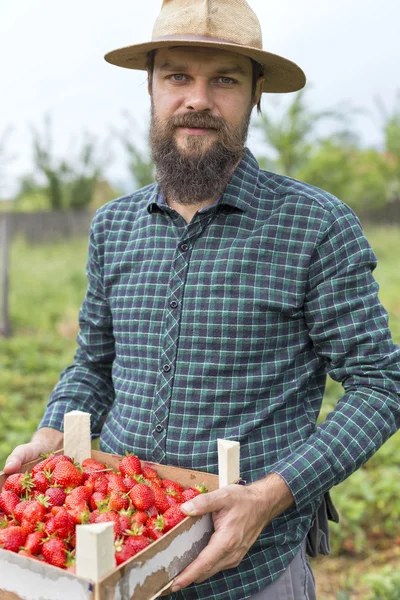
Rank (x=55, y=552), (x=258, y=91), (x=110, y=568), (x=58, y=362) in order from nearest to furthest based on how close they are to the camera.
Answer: (x=110, y=568) < (x=55, y=552) < (x=258, y=91) < (x=58, y=362)

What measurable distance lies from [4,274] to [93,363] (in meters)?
5.52

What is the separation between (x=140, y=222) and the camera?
84.0 inches

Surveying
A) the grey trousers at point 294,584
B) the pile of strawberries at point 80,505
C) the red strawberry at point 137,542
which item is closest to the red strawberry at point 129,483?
the pile of strawberries at point 80,505

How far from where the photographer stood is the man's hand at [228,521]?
147 centimetres

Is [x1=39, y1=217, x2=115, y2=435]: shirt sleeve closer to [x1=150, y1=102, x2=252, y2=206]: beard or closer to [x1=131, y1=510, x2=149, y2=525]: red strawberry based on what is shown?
[x1=150, y1=102, x2=252, y2=206]: beard

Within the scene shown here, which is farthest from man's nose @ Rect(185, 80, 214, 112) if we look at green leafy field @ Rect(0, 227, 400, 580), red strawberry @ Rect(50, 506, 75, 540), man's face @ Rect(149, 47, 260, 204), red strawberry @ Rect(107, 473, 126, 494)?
green leafy field @ Rect(0, 227, 400, 580)

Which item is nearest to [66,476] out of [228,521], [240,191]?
[228,521]

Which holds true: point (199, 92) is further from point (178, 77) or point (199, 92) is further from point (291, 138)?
point (291, 138)

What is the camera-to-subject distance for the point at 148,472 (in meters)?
1.72

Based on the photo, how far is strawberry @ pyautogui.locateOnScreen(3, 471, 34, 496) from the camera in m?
1.65

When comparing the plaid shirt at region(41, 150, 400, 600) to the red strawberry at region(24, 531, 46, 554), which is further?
the plaid shirt at region(41, 150, 400, 600)

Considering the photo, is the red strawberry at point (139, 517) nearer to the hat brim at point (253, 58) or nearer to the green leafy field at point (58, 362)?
the hat brim at point (253, 58)

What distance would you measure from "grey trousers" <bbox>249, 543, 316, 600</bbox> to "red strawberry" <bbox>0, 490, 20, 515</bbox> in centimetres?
70

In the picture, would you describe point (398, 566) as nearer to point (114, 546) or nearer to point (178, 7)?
point (114, 546)
